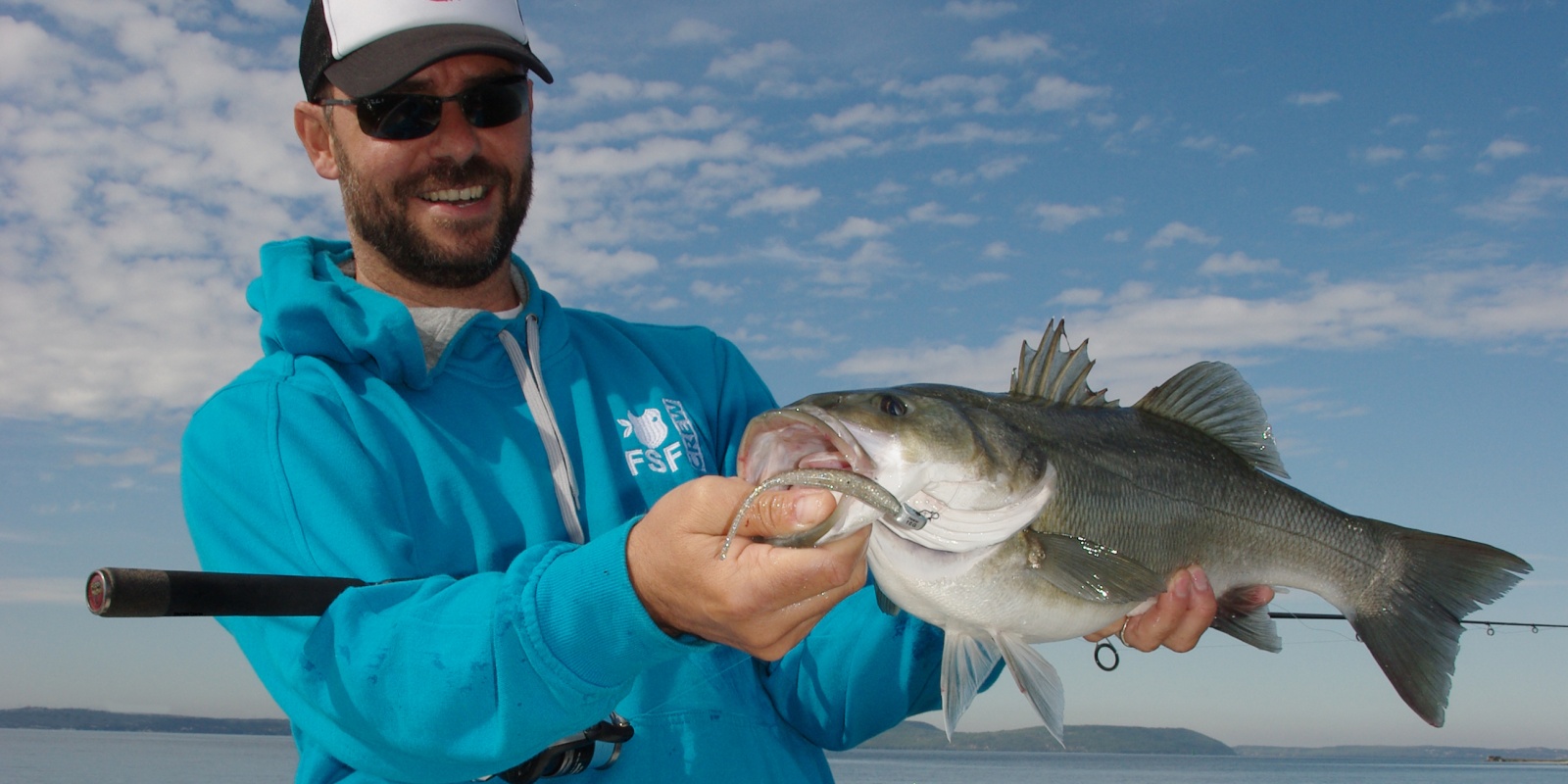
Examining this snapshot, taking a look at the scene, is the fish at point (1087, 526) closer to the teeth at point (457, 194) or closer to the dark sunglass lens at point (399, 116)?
the teeth at point (457, 194)

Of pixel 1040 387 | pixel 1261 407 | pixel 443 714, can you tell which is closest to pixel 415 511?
pixel 443 714

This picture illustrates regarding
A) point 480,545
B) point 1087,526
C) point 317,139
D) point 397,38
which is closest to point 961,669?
point 1087,526

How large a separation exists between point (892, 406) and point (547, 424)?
1.06 meters

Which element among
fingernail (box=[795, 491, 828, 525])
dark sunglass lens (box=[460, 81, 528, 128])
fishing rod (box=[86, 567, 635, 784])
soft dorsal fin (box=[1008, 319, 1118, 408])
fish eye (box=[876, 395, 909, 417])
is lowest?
fishing rod (box=[86, 567, 635, 784])

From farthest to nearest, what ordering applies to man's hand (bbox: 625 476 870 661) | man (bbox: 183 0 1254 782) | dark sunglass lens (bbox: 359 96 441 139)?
dark sunglass lens (bbox: 359 96 441 139), man (bbox: 183 0 1254 782), man's hand (bbox: 625 476 870 661)

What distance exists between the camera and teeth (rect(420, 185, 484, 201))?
3652 millimetres

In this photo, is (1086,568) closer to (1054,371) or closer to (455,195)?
(1054,371)

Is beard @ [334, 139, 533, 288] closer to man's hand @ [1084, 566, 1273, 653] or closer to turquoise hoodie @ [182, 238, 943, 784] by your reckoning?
turquoise hoodie @ [182, 238, 943, 784]

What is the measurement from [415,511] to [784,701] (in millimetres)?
1320

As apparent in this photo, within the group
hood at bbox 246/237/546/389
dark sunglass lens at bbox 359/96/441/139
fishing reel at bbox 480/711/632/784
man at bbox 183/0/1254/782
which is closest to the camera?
man at bbox 183/0/1254/782

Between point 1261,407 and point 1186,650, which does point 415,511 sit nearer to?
point 1186,650

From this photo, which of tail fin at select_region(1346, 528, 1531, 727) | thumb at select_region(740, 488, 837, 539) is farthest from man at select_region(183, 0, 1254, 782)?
tail fin at select_region(1346, 528, 1531, 727)

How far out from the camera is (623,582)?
2023 millimetres

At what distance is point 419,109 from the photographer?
3580mm
